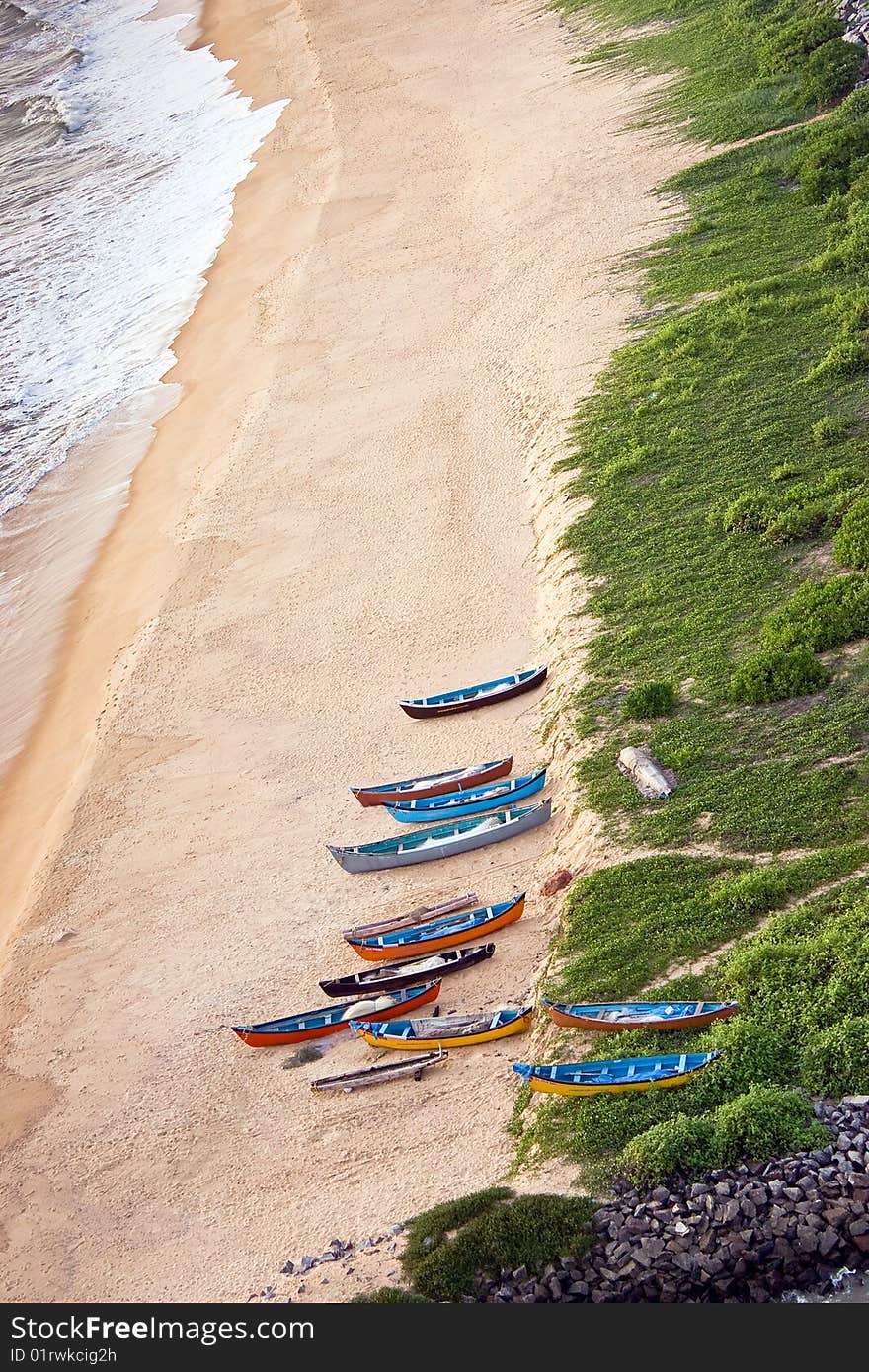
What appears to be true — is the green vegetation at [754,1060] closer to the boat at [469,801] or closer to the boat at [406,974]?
the boat at [406,974]

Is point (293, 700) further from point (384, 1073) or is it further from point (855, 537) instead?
point (855, 537)

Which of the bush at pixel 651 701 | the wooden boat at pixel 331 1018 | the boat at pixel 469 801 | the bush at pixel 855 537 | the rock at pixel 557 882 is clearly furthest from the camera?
the bush at pixel 855 537

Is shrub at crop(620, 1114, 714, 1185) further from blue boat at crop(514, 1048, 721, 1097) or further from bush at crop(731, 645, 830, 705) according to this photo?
bush at crop(731, 645, 830, 705)

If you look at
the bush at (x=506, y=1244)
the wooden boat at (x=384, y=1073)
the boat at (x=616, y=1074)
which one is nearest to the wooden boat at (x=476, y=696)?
the wooden boat at (x=384, y=1073)

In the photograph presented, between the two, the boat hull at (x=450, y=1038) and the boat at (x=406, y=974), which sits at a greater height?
the boat at (x=406, y=974)

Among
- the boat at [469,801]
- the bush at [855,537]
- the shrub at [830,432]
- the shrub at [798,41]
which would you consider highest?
the shrub at [798,41]

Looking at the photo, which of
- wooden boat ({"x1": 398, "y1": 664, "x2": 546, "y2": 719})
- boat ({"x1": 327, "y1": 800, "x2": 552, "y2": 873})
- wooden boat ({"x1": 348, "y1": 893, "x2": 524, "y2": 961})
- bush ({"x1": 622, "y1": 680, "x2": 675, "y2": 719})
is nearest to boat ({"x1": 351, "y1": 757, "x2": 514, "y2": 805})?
boat ({"x1": 327, "y1": 800, "x2": 552, "y2": 873})

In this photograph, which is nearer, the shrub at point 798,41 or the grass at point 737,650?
the grass at point 737,650
